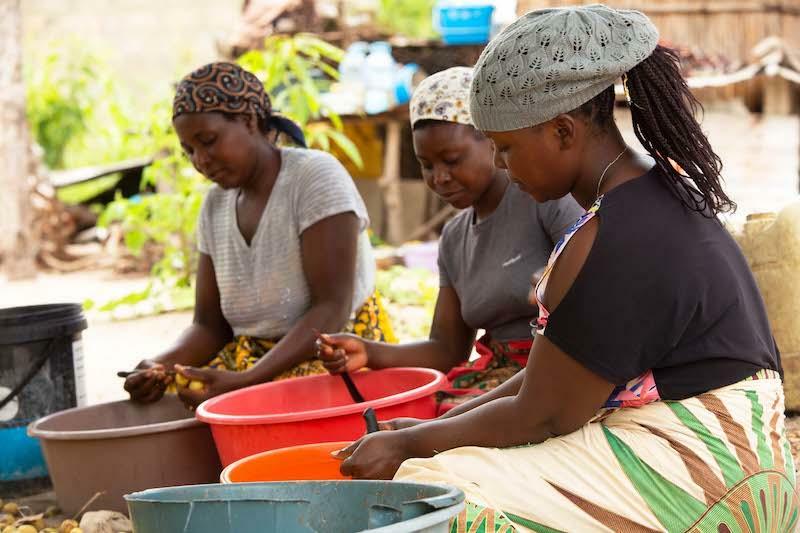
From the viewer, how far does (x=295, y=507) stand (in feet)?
5.25

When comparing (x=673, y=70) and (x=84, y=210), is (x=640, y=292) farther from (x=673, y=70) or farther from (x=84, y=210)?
(x=84, y=210)

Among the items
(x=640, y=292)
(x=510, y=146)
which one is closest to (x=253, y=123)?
(x=510, y=146)

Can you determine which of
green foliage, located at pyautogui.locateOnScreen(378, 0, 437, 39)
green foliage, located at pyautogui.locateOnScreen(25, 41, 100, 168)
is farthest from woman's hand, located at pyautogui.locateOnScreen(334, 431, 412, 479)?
green foliage, located at pyautogui.locateOnScreen(378, 0, 437, 39)

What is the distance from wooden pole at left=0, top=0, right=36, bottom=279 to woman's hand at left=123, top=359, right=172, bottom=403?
6.64 meters

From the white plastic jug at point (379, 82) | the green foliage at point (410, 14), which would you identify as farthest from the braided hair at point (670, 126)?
the green foliage at point (410, 14)

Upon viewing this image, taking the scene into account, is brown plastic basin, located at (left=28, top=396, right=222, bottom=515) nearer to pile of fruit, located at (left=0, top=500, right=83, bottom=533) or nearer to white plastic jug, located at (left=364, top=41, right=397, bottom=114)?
pile of fruit, located at (left=0, top=500, right=83, bottom=533)

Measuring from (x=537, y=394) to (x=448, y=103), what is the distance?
120 cm

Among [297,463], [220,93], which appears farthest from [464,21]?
[297,463]

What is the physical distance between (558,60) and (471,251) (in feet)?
3.89

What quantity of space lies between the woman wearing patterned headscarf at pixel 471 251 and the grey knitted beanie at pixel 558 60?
36.5 inches

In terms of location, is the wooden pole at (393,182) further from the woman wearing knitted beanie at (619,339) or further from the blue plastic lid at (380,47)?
the woman wearing knitted beanie at (619,339)

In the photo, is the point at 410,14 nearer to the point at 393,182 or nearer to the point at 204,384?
the point at 393,182

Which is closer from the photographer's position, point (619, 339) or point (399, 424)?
point (619, 339)

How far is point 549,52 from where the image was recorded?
186 cm
